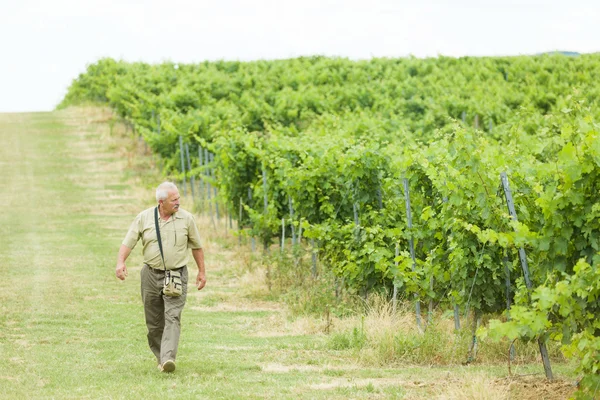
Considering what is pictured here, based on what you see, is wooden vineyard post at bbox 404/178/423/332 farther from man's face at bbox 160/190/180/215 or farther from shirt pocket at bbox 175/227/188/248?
man's face at bbox 160/190/180/215

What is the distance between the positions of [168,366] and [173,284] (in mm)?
772

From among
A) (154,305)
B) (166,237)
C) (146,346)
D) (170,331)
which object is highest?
(166,237)

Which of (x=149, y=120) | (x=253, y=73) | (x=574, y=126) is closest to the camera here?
(x=574, y=126)

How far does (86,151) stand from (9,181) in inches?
250

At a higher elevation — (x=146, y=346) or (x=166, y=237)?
(x=166, y=237)

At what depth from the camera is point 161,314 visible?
30.8 feet

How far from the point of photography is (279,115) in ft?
104

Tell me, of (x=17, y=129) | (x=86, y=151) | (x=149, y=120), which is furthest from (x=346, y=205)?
(x=17, y=129)

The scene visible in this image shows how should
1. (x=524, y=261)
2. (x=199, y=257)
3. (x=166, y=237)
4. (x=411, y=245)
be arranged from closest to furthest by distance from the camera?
(x=524, y=261)
(x=166, y=237)
(x=199, y=257)
(x=411, y=245)

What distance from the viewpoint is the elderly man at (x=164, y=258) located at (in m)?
9.09

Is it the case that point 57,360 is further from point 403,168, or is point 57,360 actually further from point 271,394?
point 403,168

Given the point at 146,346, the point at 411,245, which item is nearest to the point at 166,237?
the point at 146,346

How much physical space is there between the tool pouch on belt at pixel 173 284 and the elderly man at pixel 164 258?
0.04 feet

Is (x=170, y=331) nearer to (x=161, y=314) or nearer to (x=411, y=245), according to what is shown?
(x=161, y=314)
